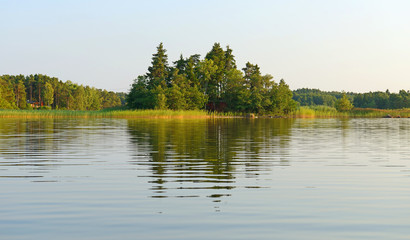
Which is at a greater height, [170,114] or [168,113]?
[168,113]

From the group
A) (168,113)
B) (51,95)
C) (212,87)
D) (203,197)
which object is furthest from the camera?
(51,95)

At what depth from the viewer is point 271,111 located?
4619 inches

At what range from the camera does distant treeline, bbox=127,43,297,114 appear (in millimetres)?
111625

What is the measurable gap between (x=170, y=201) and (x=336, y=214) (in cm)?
369

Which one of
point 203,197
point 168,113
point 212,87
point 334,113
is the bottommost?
point 203,197

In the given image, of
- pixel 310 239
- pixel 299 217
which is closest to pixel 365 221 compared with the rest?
pixel 299 217

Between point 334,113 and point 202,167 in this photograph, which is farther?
point 334,113

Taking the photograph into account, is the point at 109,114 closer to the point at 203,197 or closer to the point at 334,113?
the point at 334,113

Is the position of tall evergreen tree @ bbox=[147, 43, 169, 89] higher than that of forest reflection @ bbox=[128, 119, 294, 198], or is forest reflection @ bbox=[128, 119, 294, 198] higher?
tall evergreen tree @ bbox=[147, 43, 169, 89]

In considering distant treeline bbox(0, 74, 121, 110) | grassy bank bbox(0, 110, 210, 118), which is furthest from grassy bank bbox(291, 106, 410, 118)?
distant treeline bbox(0, 74, 121, 110)

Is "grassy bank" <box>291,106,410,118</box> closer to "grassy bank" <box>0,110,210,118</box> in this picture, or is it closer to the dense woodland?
the dense woodland

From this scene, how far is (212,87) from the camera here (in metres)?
119

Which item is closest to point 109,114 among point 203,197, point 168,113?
point 168,113

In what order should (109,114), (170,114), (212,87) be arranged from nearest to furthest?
(170,114) < (109,114) < (212,87)
